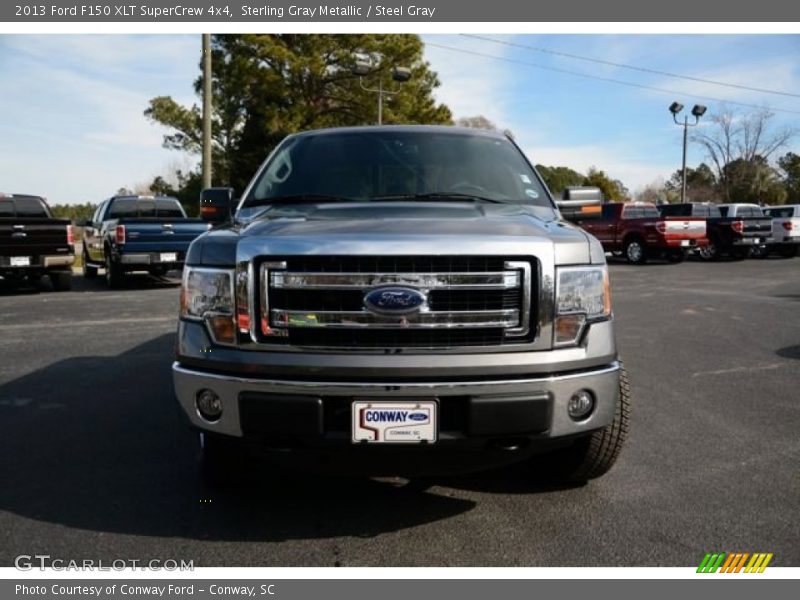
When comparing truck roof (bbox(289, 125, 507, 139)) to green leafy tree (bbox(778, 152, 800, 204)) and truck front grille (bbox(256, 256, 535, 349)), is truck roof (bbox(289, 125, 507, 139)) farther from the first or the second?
green leafy tree (bbox(778, 152, 800, 204))

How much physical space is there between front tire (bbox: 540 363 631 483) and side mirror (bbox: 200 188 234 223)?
2.52 metres

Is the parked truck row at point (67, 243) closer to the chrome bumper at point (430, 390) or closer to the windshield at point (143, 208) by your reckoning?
the windshield at point (143, 208)

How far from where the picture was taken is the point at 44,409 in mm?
4883

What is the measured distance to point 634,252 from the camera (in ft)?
69.4

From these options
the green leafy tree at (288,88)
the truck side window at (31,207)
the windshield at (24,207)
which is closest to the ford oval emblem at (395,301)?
the windshield at (24,207)

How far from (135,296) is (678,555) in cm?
1099

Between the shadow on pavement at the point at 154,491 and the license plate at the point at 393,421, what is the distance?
1.87ft

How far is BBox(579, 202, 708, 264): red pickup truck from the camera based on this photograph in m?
20.1

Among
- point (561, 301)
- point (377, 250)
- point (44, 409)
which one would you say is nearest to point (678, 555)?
point (561, 301)

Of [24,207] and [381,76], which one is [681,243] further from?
[24,207]

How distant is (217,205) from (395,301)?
7.00 ft

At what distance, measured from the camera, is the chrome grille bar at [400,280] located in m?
2.71

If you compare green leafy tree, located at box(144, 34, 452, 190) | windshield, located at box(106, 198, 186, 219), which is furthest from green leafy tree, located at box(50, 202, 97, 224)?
windshield, located at box(106, 198, 186, 219)
